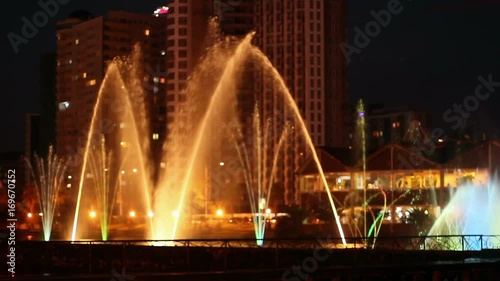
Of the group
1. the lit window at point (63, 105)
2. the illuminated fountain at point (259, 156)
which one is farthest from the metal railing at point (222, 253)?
the lit window at point (63, 105)

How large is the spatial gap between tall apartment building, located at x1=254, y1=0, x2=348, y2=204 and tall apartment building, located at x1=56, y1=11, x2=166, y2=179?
2128 centimetres

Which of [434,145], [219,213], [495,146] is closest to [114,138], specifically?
[219,213]

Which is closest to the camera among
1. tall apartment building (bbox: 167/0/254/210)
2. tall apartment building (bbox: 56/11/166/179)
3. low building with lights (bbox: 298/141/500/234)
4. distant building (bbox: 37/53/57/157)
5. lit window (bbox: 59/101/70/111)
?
low building with lights (bbox: 298/141/500/234)

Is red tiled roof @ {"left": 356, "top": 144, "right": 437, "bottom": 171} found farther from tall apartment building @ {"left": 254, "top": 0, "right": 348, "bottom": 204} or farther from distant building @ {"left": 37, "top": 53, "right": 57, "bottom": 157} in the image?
distant building @ {"left": 37, "top": 53, "right": 57, "bottom": 157}

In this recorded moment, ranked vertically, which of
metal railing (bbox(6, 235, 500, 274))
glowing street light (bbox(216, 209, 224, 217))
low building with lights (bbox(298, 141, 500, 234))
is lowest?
metal railing (bbox(6, 235, 500, 274))

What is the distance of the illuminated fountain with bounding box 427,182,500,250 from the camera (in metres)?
45.4

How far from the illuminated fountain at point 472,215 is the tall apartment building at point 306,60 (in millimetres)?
68293

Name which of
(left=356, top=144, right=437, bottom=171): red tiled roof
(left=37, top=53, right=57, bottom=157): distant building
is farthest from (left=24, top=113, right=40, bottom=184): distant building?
(left=356, top=144, right=437, bottom=171): red tiled roof

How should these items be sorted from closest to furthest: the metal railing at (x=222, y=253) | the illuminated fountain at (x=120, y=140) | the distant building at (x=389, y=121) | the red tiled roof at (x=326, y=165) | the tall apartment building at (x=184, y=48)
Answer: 1. the metal railing at (x=222, y=253)
2. the red tiled roof at (x=326, y=165)
3. the illuminated fountain at (x=120, y=140)
4. the tall apartment building at (x=184, y=48)
5. the distant building at (x=389, y=121)

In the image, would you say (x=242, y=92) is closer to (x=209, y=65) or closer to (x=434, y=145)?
(x=209, y=65)

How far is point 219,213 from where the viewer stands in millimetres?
101062

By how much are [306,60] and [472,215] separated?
255 ft

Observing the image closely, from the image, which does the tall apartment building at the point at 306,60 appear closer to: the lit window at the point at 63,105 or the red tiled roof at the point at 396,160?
the red tiled roof at the point at 396,160

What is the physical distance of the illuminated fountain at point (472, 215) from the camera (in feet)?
149
